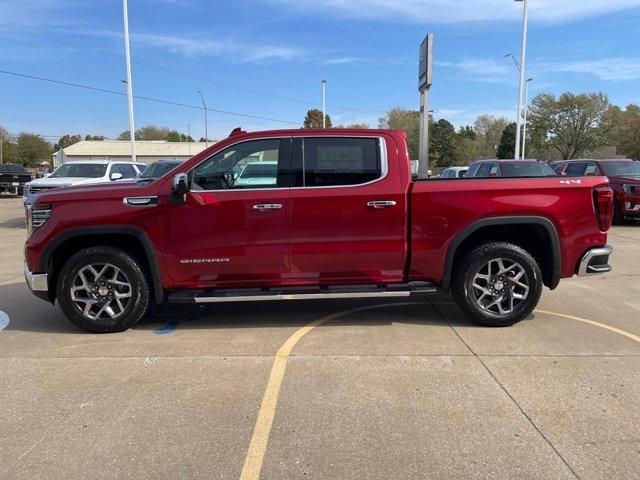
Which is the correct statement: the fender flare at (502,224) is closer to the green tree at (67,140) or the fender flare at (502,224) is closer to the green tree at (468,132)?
the green tree at (468,132)

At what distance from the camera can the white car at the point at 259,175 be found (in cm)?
520

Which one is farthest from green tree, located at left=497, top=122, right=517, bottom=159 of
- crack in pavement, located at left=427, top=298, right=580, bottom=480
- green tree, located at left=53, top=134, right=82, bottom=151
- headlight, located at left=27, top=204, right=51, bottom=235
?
green tree, located at left=53, top=134, right=82, bottom=151

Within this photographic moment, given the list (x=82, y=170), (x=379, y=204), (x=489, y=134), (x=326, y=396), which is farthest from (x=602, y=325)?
(x=489, y=134)

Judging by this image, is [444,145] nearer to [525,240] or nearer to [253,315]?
[525,240]

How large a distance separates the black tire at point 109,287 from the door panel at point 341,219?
60.7 inches

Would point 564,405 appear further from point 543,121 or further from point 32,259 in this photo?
point 543,121

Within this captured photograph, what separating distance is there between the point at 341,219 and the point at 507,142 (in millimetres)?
71972

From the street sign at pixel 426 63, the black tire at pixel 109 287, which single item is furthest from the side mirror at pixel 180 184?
the street sign at pixel 426 63

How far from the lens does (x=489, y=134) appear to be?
80.3 metres

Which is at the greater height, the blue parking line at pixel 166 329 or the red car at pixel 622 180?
the red car at pixel 622 180

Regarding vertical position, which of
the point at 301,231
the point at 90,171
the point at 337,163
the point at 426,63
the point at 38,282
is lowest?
the point at 38,282

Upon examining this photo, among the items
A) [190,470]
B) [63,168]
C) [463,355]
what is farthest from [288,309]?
[63,168]

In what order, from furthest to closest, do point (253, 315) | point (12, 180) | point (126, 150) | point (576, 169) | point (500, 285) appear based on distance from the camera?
1. point (126, 150)
2. point (12, 180)
3. point (576, 169)
4. point (253, 315)
5. point (500, 285)

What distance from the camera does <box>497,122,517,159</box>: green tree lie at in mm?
69750
